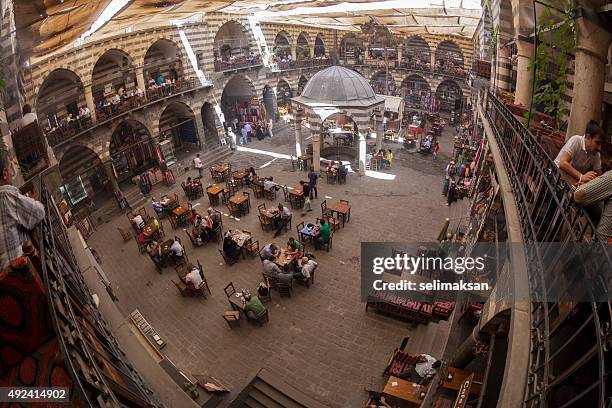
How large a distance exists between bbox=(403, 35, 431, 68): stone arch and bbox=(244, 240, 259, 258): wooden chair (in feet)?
78.6

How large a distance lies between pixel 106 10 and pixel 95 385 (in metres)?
10.6

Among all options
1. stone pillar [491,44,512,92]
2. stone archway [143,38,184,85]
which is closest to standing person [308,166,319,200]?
stone pillar [491,44,512,92]

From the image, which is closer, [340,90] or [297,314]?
[297,314]

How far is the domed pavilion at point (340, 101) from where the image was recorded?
66.4ft

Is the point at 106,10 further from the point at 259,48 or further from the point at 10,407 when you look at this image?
the point at 259,48

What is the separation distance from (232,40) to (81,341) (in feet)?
93.2

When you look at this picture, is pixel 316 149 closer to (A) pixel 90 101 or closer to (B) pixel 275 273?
(B) pixel 275 273

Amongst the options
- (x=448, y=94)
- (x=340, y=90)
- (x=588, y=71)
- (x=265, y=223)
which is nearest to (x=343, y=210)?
(x=265, y=223)

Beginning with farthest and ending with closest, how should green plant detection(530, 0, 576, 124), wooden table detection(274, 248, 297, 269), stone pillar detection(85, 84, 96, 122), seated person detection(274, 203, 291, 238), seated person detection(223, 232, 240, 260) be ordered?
stone pillar detection(85, 84, 96, 122), seated person detection(274, 203, 291, 238), seated person detection(223, 232, 240, 260), wooden table detection(274, 248, 297, 269), green plant detection(530, 0, 576, 124)

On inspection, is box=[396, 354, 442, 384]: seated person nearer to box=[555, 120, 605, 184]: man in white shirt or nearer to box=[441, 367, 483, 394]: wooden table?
box=[441, 367, 483, 394]: wooden table

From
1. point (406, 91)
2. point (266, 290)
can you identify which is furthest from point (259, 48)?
point (266, 290)

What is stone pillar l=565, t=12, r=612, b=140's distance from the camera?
233 inches

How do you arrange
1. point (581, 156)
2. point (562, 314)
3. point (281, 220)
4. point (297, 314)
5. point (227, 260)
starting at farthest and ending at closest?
1. point (281, 220)
2. point (227, 260)
3. point (297, 314)
4. point (581, 156)
5. point (562, 314)

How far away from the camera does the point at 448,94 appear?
3102cm
